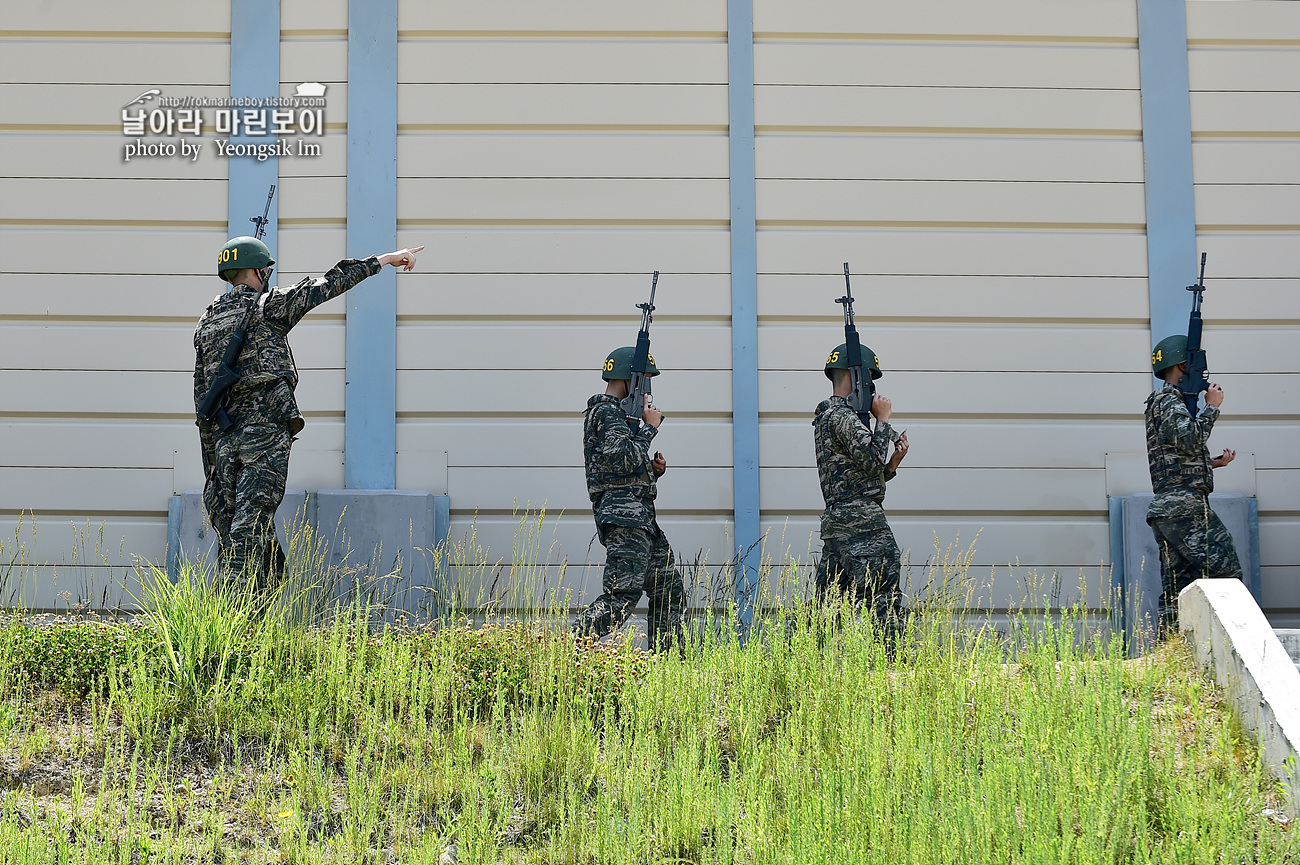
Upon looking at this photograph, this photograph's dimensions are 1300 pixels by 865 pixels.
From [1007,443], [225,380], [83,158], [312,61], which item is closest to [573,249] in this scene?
[312,61]

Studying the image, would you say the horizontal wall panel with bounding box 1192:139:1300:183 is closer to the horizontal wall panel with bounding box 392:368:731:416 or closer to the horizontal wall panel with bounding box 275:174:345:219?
the horizontal wall panel with bounding box 392:368:731:416

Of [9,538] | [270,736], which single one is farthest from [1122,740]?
[9,538]

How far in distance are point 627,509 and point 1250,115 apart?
459 centimetres

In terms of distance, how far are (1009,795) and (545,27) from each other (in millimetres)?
5350

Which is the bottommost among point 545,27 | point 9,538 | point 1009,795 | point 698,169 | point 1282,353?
point 1009,795

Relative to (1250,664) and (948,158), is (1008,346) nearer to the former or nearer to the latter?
(948,158)

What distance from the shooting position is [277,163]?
21.8 ft

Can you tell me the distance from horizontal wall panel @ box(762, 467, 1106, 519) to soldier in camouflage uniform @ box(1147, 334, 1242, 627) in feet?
1.56

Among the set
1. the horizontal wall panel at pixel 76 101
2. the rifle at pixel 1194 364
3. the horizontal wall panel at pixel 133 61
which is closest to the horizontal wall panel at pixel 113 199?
the horizontal wall panel at pixel 76 101

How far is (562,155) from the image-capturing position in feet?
22.1

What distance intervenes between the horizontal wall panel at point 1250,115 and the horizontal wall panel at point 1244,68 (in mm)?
70

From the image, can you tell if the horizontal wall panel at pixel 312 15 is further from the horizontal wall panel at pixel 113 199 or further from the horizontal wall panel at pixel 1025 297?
the horizontal wall panel at pixel 1025 297

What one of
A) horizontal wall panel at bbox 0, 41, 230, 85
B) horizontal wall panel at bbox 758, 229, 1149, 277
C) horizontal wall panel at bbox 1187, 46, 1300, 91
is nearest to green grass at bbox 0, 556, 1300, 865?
horizontal wall panel at bbox 758, 229, 1149, 277

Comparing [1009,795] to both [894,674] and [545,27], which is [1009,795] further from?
[545,27]
